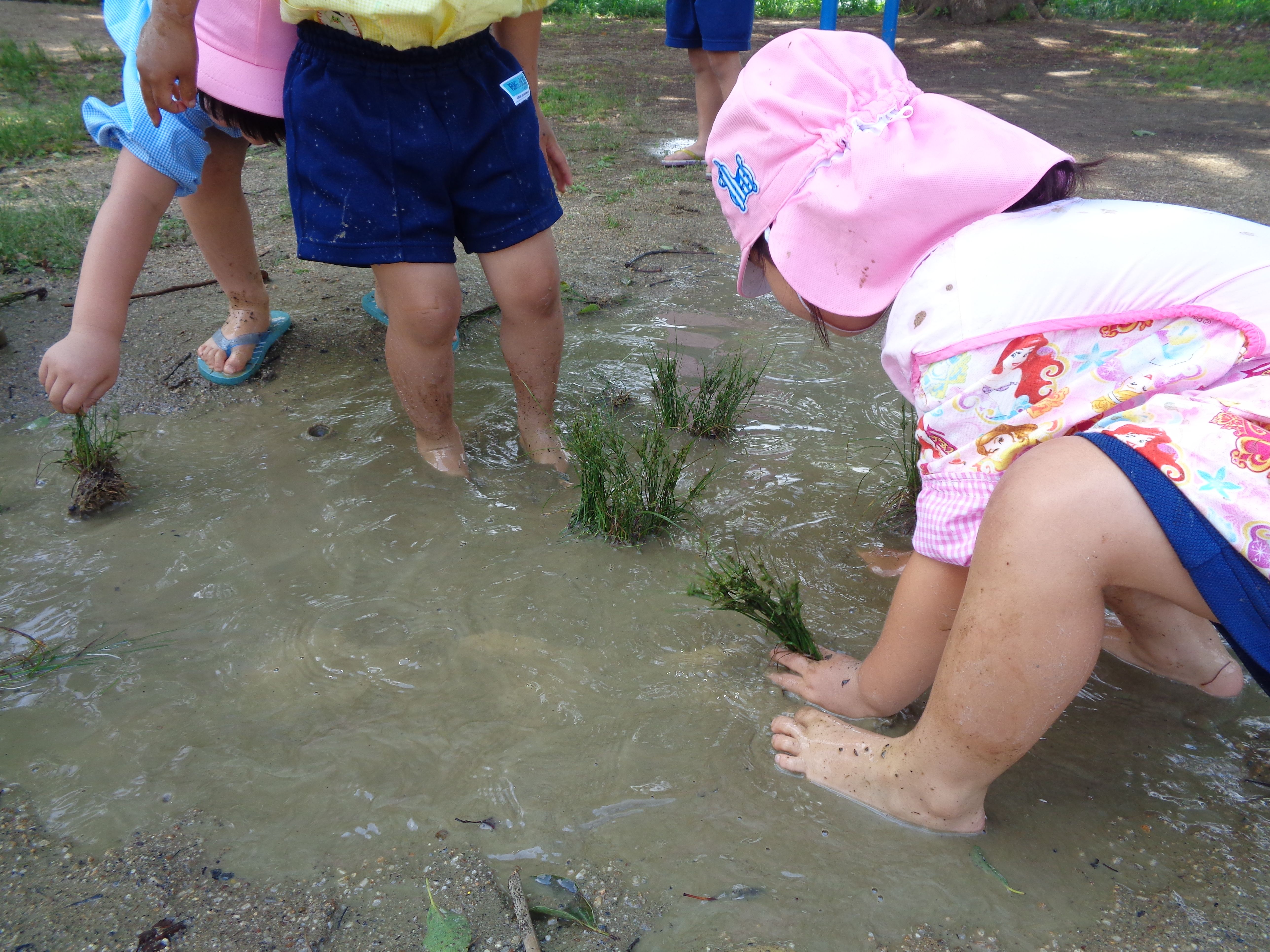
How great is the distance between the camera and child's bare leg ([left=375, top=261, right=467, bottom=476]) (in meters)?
2.35

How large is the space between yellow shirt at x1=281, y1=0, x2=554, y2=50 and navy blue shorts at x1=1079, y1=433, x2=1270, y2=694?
176cm

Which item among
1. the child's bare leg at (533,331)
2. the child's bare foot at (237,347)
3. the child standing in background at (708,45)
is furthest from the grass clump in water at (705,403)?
the child standing in background at (708,45)

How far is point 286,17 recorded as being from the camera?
2.12 m

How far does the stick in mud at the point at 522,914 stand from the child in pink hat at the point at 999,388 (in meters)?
0.55

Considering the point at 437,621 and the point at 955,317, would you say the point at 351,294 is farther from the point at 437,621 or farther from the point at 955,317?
the point at 955,317

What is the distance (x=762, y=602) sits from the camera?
1889 mm

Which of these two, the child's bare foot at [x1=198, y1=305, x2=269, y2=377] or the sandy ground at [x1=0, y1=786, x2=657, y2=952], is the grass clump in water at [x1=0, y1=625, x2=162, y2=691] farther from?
the child's bare foot at [x1=198, y1=305, x2=269, y2=377]

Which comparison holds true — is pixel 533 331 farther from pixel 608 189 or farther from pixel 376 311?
pixel 608 189

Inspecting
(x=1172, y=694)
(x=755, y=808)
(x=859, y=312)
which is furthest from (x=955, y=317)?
(x=1172, y=694)

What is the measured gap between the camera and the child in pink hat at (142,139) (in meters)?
2.16

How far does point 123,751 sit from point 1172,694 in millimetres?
2111

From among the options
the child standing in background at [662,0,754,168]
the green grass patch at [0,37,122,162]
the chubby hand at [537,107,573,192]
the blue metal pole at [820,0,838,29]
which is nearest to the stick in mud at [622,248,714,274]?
the chubby hand at [537,107,573,192]

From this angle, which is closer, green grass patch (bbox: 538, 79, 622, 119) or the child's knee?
the child's knee

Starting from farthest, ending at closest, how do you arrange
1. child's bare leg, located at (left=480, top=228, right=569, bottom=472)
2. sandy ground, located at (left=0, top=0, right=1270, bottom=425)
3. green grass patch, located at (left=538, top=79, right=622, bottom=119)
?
green grass patch, located at (left=538, top=79, right=622, bottom=119) → sandy ground, located at (left=0, top=0, right=1270, bottom=425) → child's bare leg, located at (left=480, top=228, right=569, bottom=472)
